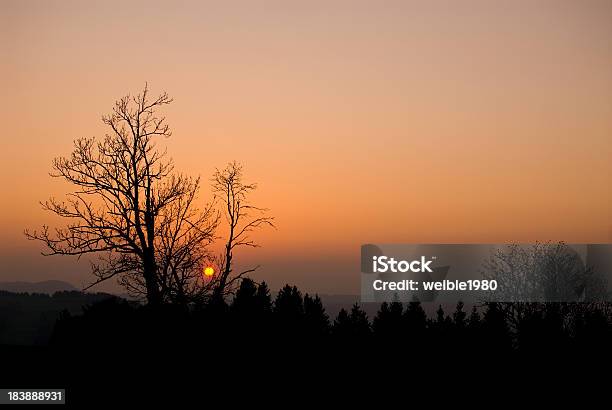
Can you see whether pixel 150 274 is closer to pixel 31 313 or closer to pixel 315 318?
pixel 315 318

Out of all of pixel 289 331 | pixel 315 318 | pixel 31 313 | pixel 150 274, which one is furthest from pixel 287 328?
pixel 31 313

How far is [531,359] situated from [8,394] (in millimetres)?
15664

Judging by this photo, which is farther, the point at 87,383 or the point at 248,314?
the point at 248,314

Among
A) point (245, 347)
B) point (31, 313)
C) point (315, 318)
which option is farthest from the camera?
point (31, 313)

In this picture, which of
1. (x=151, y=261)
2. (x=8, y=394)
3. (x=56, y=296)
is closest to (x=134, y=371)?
(x=8, y=394)

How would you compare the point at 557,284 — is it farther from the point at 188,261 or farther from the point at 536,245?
the point at 188,261

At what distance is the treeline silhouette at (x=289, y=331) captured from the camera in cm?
2597

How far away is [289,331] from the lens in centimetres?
2755

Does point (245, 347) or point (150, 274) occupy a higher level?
point (150, 274)

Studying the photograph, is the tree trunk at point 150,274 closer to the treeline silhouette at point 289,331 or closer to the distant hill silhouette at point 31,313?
the treeline silhouette at point 289,331

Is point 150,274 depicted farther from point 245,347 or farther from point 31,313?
point 31,313

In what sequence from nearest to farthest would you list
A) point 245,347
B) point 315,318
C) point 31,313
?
point 245,347 → point 315,318 → point 31,313

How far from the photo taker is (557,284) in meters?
66.4

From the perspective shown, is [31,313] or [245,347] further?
[31,313]
